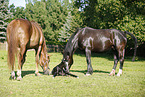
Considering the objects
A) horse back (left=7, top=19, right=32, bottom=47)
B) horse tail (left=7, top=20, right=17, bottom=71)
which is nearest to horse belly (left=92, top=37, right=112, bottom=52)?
horse back (left=7, top=19, right=32, bottom=47)

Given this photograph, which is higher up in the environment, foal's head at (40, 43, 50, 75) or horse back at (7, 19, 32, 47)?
horse back at (7, 19, 32, 47)

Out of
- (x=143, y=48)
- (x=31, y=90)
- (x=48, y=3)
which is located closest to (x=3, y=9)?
(x=48, y=3)

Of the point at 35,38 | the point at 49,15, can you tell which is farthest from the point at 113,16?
the point at 49,15

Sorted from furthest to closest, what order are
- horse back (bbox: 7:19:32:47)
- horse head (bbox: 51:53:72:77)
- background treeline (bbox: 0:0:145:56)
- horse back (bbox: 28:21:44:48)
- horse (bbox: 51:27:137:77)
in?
1. background treeline (bbox: 0:0:145:56)
2. horse (bbox: 51:27:137:77)
3. horse head (bbox: 51:53:72:77)
4. horse back (bbox: 28:21:44:48)
5. horse back (bbox: 7:19:32:47)

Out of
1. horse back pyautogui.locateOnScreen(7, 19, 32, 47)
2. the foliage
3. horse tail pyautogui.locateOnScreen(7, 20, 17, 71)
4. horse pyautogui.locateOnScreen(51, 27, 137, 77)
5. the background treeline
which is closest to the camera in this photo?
horse tail pyautogui.locateOnScreen(7, 20, 17, 71)

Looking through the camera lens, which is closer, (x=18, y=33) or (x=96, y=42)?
(x=18, y=33)

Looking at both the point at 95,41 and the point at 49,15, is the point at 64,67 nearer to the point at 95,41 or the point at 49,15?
the point at 95,41

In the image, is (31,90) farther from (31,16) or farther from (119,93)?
(31,16)

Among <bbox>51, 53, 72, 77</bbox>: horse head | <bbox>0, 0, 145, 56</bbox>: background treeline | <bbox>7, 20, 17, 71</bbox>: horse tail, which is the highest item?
<bbox>0, 0, 145, 56</bbox>: background treeline

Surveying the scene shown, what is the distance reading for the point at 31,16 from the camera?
6372 centimetres

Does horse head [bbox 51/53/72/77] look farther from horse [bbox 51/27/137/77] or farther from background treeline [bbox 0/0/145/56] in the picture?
background treeline [bbox 0/0/145/56]

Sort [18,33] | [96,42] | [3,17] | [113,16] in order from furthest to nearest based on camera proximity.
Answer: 1. [3,17]
2. [113,16]
3. [96,42]
4. [18,33]

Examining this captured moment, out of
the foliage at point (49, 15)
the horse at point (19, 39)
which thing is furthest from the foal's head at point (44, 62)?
the foliage at point (49, 15)

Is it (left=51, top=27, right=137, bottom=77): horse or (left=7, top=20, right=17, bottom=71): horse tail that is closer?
(left=7, top=20, right=17, bottom=71): horse tail
